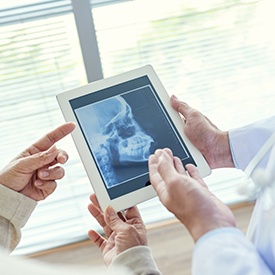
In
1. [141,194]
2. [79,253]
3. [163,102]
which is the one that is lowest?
[79,253]

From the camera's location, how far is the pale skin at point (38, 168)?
3.08 feet

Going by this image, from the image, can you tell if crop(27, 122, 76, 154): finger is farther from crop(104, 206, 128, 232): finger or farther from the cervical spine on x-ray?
crop(104, 206, 128, 232): finger

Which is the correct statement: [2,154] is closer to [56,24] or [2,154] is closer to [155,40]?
[56,24]

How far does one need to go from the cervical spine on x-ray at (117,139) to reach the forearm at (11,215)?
0.21 m

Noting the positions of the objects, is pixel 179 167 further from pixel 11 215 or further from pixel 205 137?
pixel 11 215

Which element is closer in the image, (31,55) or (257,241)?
(257,241)

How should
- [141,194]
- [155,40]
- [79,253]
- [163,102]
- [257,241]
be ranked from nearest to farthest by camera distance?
[257,241], [141,194], [163,102], [155,40], [79,253]

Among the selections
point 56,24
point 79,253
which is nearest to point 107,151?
point 56,24

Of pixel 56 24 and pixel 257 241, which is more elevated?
pixel 56 24

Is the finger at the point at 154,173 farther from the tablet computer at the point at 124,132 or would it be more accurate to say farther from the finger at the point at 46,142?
the finger at the point at 46,142

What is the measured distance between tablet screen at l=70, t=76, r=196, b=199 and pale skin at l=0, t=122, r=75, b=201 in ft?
0.21

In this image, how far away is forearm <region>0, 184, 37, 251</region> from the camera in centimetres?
89

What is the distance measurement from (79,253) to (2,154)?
56 cm

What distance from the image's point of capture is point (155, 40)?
1632 millimetres
